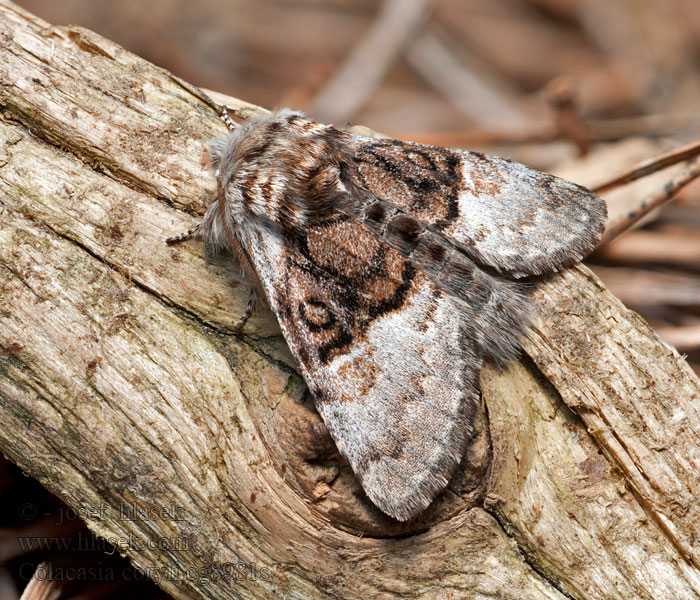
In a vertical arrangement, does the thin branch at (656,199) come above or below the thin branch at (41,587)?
above

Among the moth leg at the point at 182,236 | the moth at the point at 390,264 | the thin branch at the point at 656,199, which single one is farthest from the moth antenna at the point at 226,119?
the thin branch at the point at 656,199

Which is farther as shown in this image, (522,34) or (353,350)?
(522,34)

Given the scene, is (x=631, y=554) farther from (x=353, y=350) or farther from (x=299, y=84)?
(x=299, y=84)

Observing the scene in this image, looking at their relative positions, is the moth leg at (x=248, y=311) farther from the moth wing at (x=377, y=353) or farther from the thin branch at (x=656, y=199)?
the thin branch at (x=656, y=199)

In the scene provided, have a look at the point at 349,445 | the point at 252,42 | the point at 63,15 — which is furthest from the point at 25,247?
the point at 252,42

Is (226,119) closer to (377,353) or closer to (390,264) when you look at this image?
(390,264)

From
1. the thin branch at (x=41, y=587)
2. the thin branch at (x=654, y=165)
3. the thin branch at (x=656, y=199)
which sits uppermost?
the thin branch at (x=654, y=165)

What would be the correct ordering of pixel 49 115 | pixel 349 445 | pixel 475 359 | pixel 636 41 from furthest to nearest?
pixel 636 41, pixel 49 115, pixel 475 359, pixel 349 445

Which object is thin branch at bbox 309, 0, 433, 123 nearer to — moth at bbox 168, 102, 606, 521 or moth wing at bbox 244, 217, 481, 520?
moth at bbox 168, 102, 606, 521
